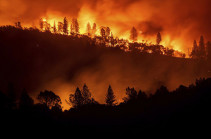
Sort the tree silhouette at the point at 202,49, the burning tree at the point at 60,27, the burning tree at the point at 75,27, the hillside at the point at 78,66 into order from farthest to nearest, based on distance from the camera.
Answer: the burning tree at the point at 75,27 < the burning tree at the point at 60,27 < the tree silhouette at the point at 202,49 < the hillside at the point at 78,66

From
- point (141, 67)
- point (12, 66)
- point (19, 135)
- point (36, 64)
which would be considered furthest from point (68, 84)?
point (19, 135)

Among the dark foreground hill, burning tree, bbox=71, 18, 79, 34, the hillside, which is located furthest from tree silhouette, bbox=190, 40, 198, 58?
the dark foreground hill

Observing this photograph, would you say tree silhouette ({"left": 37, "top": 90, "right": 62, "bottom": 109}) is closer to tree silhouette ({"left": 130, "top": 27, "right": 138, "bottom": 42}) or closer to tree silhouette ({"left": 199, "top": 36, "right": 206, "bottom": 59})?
tree silhouette ({"left": 199, "top": 36, "right": 206, "bottom": 59})

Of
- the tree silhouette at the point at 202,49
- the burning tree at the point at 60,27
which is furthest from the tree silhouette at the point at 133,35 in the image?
the burning tree at the point at 60,27

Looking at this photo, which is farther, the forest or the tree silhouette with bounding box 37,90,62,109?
the tree silhouette with bounding box 37,90,62,109

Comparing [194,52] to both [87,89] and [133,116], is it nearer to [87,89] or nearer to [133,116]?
[87,89]

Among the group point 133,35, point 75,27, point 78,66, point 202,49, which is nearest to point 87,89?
point 78,66

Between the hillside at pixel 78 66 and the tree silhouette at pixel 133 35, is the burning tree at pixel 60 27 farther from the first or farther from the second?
the tree silhouette at pixel 133 35

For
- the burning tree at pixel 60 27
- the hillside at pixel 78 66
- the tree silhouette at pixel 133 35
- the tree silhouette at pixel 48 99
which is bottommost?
the tree silhouette at pixel 48 99

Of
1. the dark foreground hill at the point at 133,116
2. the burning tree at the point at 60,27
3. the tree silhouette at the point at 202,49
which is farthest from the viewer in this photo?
the burning tree at the point at 60,27

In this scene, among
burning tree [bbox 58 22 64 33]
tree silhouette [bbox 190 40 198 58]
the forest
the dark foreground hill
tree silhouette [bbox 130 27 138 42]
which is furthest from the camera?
tree silhouette [bbox 130 27 138 42]

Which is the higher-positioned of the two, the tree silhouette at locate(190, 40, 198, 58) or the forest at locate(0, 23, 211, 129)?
the tree silhouette at locate(190, 40, 198, 58)

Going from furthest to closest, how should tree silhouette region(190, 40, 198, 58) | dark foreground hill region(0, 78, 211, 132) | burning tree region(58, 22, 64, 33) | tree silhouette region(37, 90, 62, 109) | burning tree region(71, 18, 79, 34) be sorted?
burning tree region(71, 18, 79, 34) < burning tree region(58, 22, 64, 33) < tree silhouette region(190, 40, 198, 58) < tree silhouette region(37, 90, 62, 109) < dark foreground hill region(0, 78, 211, 132)

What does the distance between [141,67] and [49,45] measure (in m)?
64.8
